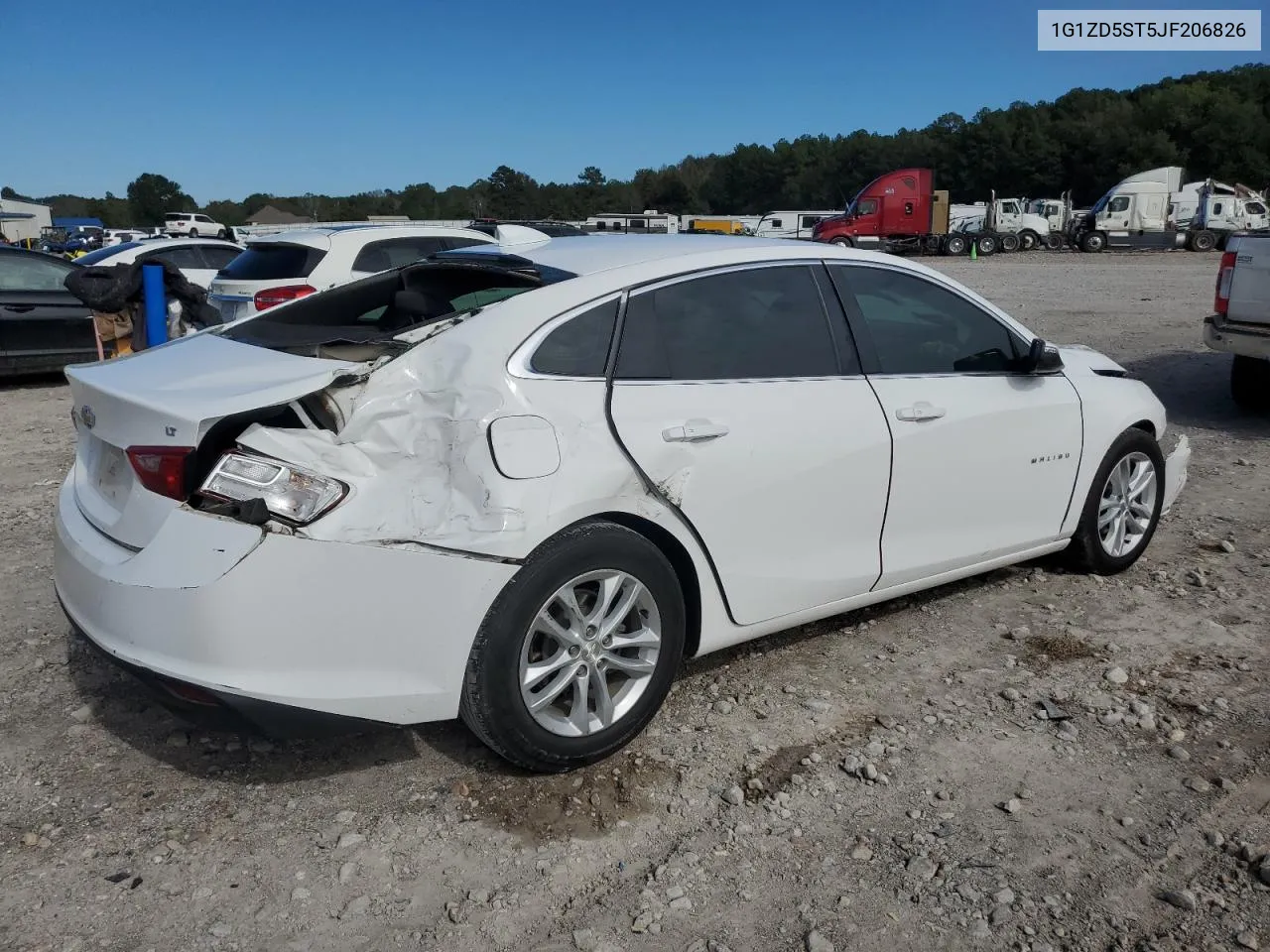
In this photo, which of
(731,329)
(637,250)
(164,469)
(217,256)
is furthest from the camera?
(217,256)

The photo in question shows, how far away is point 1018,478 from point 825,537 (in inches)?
45.9

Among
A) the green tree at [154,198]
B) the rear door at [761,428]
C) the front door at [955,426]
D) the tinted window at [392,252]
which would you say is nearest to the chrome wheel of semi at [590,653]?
the rear door at [761,428]

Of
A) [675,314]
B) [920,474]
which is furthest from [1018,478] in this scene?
[675,314]

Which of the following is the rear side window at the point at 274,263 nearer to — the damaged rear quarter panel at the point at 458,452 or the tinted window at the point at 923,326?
the tinted window at the point at 923,326

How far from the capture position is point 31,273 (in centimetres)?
1083

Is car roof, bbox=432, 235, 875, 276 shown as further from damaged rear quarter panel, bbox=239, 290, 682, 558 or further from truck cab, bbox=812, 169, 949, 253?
truck cab, bbox=812, 169, 949, 253

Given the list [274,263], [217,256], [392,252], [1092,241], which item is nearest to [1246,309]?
[392,252]

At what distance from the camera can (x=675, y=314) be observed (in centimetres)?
349

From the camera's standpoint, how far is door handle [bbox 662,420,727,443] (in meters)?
3.27

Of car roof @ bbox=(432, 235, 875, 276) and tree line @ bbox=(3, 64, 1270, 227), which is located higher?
tree line @ bbox=(3, 64, 1270, 227)

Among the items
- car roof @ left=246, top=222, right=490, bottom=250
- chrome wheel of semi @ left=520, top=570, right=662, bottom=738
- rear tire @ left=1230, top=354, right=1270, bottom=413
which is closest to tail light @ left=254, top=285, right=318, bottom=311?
car roof @ left=246, top=222, right=490, bottom=250

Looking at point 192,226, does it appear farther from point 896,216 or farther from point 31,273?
point 31,273

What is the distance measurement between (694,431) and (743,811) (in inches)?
45.9

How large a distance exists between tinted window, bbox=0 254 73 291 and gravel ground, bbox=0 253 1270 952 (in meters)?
7.51
